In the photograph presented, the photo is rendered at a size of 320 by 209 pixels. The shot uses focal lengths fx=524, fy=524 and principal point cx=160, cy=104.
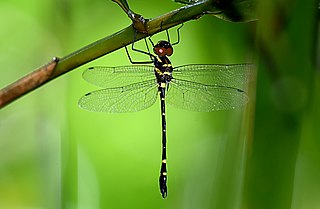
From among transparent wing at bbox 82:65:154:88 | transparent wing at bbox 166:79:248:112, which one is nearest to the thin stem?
transparent wing at bbox 166:79:248:112

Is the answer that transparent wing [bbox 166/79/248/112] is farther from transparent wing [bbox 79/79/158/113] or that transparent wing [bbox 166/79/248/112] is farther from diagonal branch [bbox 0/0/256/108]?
diagonal branch [bbox 0/0/256/108]

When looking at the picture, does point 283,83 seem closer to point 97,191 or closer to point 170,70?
point 97,191

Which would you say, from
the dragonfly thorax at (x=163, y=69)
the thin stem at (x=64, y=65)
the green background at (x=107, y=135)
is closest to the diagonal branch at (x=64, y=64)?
the thin stem at (x=64, y=65)

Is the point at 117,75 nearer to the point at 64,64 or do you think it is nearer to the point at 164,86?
the point at 164,86

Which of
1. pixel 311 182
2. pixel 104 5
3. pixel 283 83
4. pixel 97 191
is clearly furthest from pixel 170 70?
pixel 283 83

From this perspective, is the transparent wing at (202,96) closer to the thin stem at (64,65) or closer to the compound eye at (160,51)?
the compound eye at (160,51)

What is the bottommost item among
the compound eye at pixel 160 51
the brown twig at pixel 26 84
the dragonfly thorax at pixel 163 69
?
the brown twig at pixel 26 84

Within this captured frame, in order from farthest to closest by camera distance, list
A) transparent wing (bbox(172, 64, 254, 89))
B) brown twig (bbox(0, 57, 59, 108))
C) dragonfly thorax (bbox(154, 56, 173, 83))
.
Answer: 1. dragonfly thorax (bbox(154, 56, 173, 83))
2. transparent wing (bbox(172, 64, 254, 89))
3. brown twig (bbox(0, 57, 59, 108))
